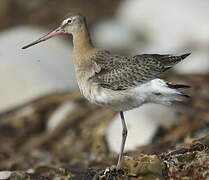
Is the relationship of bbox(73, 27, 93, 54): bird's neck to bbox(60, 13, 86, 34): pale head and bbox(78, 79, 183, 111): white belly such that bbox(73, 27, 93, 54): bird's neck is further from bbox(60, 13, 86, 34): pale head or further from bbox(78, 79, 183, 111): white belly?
bbox(78, 79, 183, 111): white belly

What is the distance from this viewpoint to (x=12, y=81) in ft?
55.1

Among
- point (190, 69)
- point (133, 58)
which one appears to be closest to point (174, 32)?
point (190, 69)

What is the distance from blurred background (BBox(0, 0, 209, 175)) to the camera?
44.7 feet

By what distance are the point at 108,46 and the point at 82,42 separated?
1254 cm

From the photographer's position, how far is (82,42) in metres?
10.4

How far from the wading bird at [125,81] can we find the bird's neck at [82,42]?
23cm

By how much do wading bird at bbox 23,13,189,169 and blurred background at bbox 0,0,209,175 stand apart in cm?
296

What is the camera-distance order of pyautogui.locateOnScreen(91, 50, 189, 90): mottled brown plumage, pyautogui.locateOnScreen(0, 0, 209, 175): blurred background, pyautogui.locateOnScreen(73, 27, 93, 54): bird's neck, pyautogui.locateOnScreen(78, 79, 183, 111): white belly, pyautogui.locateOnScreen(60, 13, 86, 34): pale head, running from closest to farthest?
pyautogui.locateOnScreen(78, 79, 183, 111): white belly
pyautogui.locateOnScreen(91, 50, 189, 90): mottled brown plumage
pyautogui.locateOnScreen(73, 27, 93, 54): bird's neck
pyautogui.locateOnScreen(60, 13, 86, 34): pale head
pyautogui.locateOnScreen(0, 0, 209, 175): blurred background

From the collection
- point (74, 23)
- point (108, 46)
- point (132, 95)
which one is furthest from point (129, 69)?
point (108, 46)

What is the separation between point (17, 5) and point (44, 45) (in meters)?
6.65

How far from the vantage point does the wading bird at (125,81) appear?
30.8 feet

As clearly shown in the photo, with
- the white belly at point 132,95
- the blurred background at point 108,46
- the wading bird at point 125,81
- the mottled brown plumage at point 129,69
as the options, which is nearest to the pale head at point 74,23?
the wading bird at point 125,81

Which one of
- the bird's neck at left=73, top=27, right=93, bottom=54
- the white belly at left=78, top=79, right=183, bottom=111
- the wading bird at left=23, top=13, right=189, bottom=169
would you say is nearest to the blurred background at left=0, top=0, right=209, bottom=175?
the bird's neck at left=73, top=27, right=93, bottom=54

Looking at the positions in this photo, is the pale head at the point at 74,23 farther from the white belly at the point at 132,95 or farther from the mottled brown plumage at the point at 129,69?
the white belly at the point at 132,95
